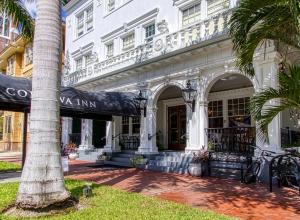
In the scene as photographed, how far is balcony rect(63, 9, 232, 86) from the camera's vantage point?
12.9m

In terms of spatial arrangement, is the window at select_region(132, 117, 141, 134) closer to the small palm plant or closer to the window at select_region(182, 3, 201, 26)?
the window at select_region(182, 3, 201, 26)

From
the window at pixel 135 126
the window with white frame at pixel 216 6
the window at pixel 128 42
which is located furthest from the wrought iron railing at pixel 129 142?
the window with white frame at pixel 216 6

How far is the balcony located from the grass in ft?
24.2

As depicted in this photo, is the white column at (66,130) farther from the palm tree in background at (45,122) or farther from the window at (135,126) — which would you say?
the palm tree in background at (45,122)

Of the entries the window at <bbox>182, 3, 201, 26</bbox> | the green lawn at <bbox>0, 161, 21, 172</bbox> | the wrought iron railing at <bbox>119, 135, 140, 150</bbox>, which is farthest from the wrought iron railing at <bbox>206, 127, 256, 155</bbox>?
the green lawn at <bbox>0, 161, 21, 172</bbox>

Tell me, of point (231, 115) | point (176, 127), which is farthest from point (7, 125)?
point (231, 115)

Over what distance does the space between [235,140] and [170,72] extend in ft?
15.4

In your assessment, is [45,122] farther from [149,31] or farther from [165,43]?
[149,31]

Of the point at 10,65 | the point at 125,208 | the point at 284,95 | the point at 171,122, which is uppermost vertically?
the point at 10,65

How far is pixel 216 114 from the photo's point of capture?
17.1 metres

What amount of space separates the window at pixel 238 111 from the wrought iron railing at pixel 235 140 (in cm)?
305

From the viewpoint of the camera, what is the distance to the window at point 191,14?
15227mm

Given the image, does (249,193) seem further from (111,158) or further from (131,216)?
(111,158)

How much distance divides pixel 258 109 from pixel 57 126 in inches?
A: 177
